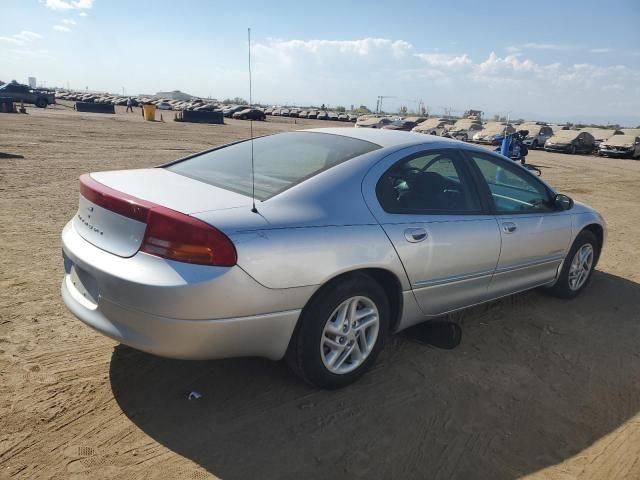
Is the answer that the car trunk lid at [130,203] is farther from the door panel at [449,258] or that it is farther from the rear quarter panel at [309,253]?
the door panel at [449,258]

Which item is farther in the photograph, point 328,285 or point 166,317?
point 328,285

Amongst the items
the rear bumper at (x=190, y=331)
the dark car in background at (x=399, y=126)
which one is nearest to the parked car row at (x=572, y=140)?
the dark car in background at (x=399, y=126)

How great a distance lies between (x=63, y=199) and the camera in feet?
24.9

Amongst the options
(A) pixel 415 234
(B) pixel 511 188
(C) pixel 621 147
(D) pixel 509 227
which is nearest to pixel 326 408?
(A) pixel 415 234

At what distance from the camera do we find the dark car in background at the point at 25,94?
39328 mm

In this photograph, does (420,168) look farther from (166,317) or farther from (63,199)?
(63,199)

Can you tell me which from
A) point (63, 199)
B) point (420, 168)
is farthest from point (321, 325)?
point (63, 199)

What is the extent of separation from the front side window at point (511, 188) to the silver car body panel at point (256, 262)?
59 cm

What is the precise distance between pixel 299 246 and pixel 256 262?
261 millimetres

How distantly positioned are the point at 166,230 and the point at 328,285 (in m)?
0.94

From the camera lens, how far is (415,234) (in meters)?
3.19

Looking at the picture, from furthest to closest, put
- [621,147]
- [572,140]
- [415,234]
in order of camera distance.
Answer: [572,140] < [621,147] < [415,234]

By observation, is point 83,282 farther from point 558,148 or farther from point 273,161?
point 558,148

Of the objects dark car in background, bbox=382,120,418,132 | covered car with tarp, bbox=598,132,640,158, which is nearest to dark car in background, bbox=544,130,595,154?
covered car with tarp, bbox=598,132,640,158
